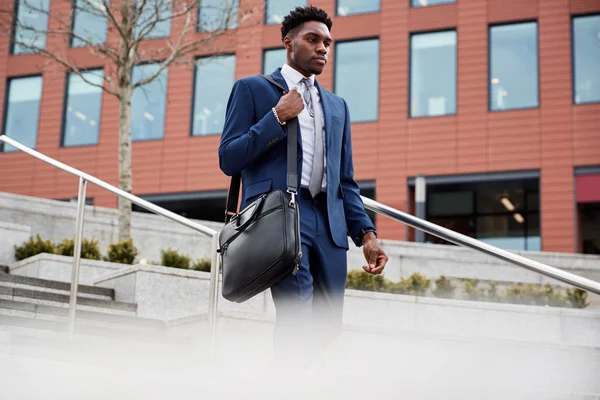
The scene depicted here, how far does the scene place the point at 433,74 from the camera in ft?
77.2

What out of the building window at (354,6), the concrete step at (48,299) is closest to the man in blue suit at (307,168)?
the concrete step at (48,299)

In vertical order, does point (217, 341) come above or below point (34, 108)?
below

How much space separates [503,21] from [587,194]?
15.8ft

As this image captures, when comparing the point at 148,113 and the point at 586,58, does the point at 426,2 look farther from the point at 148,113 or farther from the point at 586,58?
the point at 148,113

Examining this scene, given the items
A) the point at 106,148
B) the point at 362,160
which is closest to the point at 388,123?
the point at 362,160

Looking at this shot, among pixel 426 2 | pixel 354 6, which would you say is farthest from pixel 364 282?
pixel 354 6

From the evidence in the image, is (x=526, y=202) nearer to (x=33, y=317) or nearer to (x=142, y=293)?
(x=142, y=293)

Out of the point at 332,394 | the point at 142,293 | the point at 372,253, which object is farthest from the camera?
the point at 142,293

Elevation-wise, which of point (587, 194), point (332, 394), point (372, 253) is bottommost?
point (332, 394)

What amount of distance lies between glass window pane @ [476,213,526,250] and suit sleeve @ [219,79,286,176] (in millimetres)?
20137

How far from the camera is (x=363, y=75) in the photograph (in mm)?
24109

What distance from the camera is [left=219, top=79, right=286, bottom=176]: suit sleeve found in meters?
3.34

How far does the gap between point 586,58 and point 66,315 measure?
60.6 ft

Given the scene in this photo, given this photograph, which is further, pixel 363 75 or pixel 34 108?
pixel 34 108
